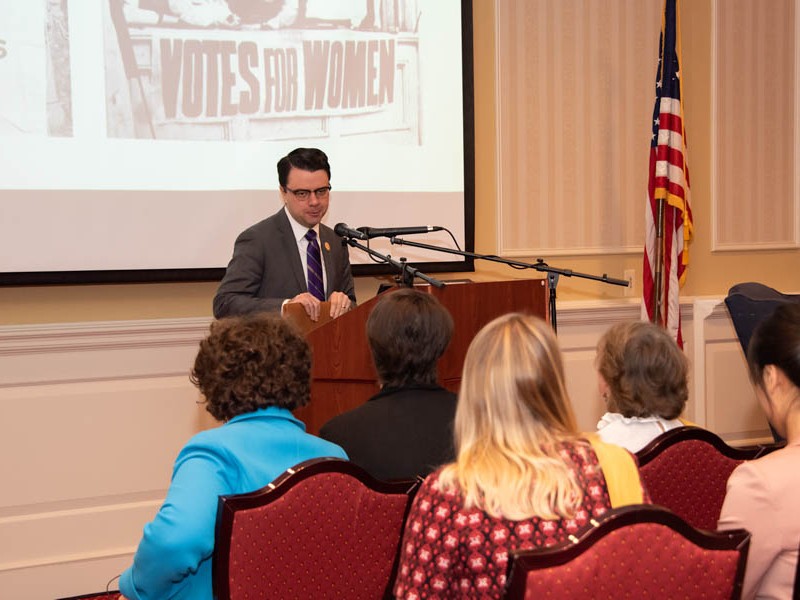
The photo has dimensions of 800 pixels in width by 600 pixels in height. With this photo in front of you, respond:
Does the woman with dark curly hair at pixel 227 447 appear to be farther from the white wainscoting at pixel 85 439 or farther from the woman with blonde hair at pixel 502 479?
the white wainscoting at pixel 85 439

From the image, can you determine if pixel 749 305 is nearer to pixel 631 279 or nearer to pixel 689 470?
pixel 631 279

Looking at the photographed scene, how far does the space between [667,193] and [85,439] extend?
325 cm

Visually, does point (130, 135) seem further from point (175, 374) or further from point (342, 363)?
point (342, 363)

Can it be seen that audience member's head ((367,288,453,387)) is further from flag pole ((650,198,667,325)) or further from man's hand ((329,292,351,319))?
flag pole ((650,198,667,325))

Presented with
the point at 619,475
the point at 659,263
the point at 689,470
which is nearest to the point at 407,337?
the point at 689,470

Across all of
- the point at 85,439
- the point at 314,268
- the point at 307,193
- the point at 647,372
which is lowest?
the point at 85,439

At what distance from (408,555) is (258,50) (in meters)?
3.31

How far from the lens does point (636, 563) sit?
132cm

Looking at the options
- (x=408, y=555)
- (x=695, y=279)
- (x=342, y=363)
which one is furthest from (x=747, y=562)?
(x=695, y=279)

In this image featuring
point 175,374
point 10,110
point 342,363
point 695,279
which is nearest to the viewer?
point 342,363

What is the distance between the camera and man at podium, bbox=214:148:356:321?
361 centimetres

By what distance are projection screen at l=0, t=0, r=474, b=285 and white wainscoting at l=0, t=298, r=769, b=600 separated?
0.31 m

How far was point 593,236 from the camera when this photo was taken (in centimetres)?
511

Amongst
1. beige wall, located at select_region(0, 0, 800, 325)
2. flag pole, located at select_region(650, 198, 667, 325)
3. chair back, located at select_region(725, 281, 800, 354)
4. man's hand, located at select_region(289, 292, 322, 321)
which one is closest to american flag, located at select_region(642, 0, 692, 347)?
flag pole, located at select_region(650, 198, 667, 325)
